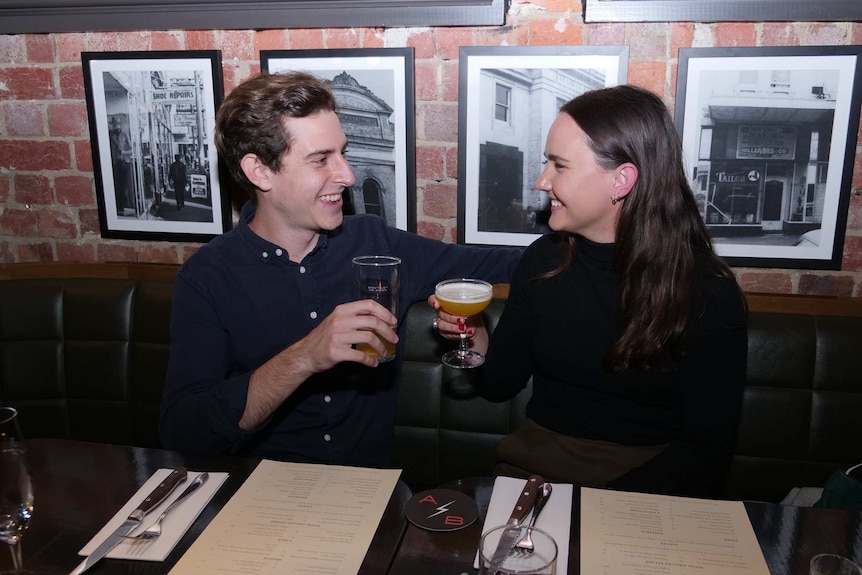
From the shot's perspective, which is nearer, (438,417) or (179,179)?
(438,417)

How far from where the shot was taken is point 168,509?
1.28m

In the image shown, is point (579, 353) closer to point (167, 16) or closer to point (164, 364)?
point (164, 364)

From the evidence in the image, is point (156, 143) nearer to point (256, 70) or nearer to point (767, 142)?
point (256, 70)

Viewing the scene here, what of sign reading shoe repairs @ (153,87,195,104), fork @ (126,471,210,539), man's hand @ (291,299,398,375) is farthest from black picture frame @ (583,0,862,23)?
fork @ (126,471,210,539)

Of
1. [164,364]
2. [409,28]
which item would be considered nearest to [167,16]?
[409,28]

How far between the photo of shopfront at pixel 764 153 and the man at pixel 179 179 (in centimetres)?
185

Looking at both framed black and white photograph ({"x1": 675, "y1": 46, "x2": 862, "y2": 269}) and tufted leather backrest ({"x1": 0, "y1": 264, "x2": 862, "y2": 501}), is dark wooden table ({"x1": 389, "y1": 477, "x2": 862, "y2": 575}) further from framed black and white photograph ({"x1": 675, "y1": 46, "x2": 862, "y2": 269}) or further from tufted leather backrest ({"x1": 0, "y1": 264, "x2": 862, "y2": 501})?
framed black and white photograph ({"x1": 675, "y1": 46, "x2": 862, "y2": 269})

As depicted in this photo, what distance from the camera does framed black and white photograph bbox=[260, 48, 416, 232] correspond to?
2355 mm

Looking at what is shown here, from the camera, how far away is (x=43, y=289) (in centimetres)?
246

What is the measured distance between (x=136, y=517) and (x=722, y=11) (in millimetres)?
2112

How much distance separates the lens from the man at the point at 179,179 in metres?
2.59

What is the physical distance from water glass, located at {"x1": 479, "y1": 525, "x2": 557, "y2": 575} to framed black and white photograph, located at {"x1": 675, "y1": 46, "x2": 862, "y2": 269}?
158cm

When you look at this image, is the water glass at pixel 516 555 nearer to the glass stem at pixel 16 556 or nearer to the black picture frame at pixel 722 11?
the glass stem at pixel 16 556

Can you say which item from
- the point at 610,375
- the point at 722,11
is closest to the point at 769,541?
the point at 610,375
